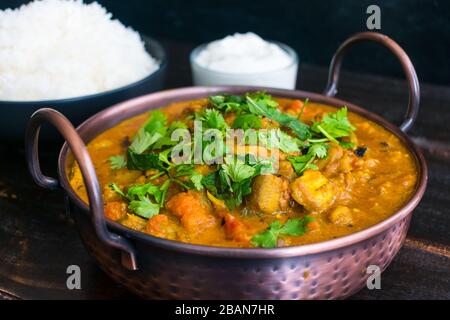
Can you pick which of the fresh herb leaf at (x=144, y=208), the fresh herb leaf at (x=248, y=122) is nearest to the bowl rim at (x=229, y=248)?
the fresh herb leaf at (x=144, y=208)

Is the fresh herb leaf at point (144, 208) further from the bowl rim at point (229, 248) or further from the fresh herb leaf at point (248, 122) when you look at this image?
the fresh herb leaf at point (248, 122)

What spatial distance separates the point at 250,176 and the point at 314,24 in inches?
112

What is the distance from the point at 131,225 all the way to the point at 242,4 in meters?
3.22

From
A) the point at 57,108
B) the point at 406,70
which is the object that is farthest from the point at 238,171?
the point at 57,108

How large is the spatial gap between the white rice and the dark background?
0.76 metres

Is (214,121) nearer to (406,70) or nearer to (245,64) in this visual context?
(406,70)

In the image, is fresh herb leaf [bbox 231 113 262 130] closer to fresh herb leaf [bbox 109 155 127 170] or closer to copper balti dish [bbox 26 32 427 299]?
fresh herb leaf [bbox 109 155 127 170]

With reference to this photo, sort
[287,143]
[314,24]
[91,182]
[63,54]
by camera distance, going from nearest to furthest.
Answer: [91,182], [287,143], [63,54], [314,24]

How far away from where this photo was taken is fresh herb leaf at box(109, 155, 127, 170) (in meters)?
2.49

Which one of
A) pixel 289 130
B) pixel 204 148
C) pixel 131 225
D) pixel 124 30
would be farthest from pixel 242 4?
pixel 131 225

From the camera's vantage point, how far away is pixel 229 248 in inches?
69.6

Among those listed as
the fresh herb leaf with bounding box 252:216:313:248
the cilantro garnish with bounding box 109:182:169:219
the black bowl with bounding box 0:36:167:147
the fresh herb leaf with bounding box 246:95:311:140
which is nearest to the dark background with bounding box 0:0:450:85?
the black bowl with bounding box 0:36:167:147

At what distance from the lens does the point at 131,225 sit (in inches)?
81.3

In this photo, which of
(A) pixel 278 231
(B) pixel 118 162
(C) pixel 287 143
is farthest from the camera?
(B) pixel 118 162
